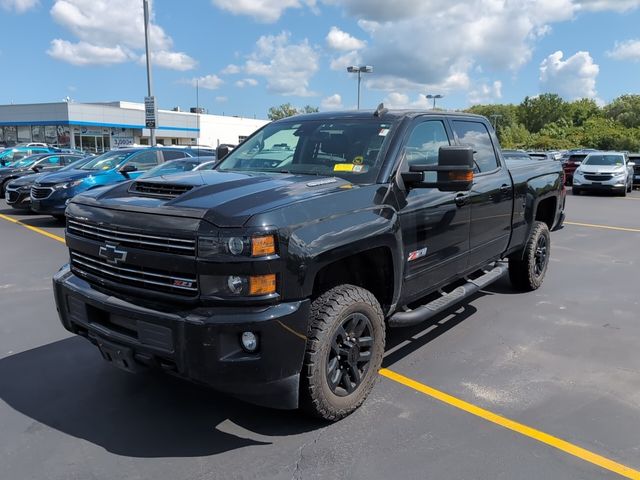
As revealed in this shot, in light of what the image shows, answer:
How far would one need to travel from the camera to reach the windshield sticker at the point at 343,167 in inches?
150

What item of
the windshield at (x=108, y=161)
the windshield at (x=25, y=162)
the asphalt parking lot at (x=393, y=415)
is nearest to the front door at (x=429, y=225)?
the asphalt parking lot at (x=393, y=415)

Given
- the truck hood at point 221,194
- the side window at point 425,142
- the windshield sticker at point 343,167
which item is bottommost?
the truck hood at point 221,194

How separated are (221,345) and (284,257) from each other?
553 millimetres

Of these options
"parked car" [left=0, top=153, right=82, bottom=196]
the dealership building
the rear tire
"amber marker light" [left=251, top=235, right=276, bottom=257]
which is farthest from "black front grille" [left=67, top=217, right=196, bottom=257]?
the dealership building

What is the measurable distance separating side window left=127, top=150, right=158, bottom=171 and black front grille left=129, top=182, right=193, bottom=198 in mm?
9326

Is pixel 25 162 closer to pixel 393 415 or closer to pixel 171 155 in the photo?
pixel 171 155

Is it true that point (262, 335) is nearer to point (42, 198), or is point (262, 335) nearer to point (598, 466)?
point (598, 466)

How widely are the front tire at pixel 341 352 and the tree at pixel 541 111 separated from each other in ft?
363

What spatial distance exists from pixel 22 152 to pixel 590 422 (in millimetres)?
26239

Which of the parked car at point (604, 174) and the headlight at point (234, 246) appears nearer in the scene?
the headlight at point (234, 246)

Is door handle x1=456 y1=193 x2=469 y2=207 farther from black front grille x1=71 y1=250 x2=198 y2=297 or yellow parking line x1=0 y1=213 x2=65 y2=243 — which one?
yellow parking line x1=0 y1=213 x2=65 y2=243

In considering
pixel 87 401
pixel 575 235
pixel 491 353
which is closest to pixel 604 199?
pixel 575 235

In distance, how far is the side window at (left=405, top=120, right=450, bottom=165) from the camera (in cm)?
405

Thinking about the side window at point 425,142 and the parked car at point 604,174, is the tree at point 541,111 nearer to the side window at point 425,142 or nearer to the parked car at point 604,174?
the parked car at point 604,174
